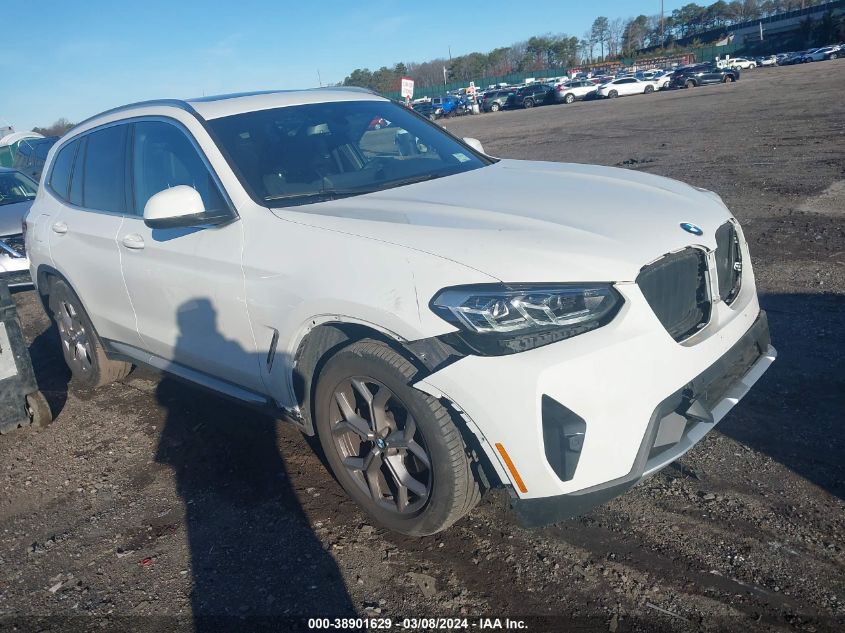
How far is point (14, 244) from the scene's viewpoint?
848 centimetres

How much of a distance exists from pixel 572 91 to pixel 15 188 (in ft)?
156

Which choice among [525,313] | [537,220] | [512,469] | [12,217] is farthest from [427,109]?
[512,469]

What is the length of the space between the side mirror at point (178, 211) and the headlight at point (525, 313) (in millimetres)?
1476

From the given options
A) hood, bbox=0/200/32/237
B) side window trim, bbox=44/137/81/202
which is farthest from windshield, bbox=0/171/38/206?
side window trim, bbox=44/137/81/202

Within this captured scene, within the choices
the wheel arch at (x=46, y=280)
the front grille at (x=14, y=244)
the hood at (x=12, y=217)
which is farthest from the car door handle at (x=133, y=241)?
the hood at (x=12, y=217)

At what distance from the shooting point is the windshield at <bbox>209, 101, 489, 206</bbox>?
3.68 metres

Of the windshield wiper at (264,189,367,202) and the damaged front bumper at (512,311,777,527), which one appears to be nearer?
the damaged front bumper at (512,311,777,527)

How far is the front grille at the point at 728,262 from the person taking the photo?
326cm

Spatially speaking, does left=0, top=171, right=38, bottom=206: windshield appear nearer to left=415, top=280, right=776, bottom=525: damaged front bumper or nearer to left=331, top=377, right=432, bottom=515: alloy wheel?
left=331, top=377, right=432, bottom=515: alloy wheel

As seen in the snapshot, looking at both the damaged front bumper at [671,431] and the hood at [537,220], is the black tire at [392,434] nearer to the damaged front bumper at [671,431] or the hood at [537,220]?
the damaged front bumper at [671,431]

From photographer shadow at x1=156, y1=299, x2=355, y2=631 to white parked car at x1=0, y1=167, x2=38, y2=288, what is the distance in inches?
174

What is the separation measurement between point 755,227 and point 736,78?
4773 cm

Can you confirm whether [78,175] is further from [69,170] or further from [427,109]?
[427,109]

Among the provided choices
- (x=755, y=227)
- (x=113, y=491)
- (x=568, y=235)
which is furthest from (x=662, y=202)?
(x=755, y=227)
